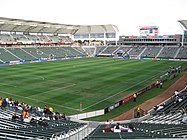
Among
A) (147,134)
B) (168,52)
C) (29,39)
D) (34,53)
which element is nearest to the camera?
(147,134)

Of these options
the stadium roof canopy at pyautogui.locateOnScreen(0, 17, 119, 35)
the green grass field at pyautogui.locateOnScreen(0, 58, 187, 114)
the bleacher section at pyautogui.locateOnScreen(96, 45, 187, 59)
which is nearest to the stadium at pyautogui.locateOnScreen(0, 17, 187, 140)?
the stadium roof canopy at pyautogui.locateOnScreen(0, 17, 119, 35)

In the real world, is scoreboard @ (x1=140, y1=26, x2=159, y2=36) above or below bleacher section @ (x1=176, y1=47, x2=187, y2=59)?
above

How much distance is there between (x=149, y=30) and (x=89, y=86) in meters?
77.9

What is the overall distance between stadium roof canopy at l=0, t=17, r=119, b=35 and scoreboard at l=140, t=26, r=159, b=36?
1523 cm

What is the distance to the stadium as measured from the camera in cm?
1382

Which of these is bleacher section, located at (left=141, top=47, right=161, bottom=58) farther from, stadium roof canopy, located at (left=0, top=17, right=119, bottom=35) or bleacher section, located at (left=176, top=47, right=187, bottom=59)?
stadium roof canopy, located at (left=0, top=17, right=119, bottom=35)

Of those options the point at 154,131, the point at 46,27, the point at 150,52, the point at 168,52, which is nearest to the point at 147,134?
the point at 154,131

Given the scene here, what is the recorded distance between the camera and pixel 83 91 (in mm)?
33594

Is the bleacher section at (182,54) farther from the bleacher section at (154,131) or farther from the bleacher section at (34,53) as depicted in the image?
the bleacher section at (154,131)

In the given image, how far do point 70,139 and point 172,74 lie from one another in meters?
40.4

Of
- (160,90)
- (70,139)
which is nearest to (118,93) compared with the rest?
(160,90)

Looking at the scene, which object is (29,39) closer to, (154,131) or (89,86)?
(89,86)

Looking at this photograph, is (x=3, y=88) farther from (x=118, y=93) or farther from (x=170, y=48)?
(x=170, y=48)

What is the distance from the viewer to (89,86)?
3691cm
